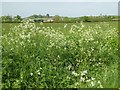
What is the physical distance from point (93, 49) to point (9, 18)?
3.31 metres

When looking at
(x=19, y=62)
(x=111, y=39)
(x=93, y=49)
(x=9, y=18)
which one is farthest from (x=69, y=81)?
(x=9, y=18)

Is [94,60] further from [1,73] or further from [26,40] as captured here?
[1,73]

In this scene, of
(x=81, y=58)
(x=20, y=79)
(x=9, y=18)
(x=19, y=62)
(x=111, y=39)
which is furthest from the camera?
(x=9, y=18)

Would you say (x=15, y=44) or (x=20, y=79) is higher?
(x=15, y=44)

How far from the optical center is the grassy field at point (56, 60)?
6.01 m

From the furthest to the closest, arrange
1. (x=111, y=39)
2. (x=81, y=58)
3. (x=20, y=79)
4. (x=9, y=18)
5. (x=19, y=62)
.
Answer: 1. (x=9, y=18)
2. (x=111, y=39)
3. (x=81, y=58)
4. (x=19, y=62)
5. (x=20, y=79)

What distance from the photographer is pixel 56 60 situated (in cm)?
684

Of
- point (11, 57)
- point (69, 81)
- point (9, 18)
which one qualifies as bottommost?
point (69, 81)

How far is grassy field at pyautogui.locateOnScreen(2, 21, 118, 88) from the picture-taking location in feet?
19.7

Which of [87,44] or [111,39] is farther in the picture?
[111,39]

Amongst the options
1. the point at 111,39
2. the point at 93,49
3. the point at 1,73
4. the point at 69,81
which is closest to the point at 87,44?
the point at 93,49

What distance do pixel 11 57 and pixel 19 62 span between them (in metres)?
0.24

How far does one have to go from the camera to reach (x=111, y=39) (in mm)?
9219

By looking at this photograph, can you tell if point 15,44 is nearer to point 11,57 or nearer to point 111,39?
point 11,57
